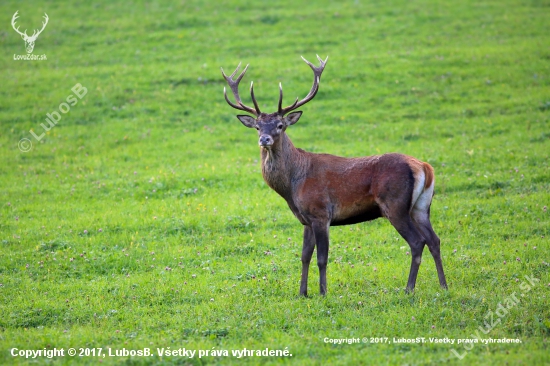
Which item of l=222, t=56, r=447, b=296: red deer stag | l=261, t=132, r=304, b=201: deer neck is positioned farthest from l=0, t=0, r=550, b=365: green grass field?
l=261, t=132, r=304, b=201: deer neck

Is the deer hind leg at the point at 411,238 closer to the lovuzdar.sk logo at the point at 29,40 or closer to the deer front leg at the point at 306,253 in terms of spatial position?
the deer front leg at the point at 306,253

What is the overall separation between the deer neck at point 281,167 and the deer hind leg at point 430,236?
193 centimetres

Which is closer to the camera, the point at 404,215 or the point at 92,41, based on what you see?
the point at 404,215

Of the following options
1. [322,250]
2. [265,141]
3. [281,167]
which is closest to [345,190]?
[322,250]

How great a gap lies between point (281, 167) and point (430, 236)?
2495mm

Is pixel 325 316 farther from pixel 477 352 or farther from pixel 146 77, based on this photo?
pixel 146 77

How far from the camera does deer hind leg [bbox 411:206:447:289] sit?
9281 millimetres

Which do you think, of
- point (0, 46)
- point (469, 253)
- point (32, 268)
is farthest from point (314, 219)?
point (0, 46)

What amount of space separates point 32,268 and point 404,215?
6279 mm

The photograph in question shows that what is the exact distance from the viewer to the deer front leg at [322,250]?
9383 mm

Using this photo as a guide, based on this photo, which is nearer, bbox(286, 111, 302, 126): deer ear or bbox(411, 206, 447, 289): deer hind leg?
bbox(411, 206, 447, 289): deer hind leg

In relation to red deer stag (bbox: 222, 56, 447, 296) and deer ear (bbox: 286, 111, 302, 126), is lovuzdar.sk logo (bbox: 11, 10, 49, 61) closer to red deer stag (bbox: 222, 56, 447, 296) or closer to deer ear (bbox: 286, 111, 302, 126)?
deer ear (bbox: 286, 111, 302, 126)

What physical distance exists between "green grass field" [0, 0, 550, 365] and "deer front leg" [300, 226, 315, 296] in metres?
0.20

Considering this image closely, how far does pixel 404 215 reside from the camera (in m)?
9.20
